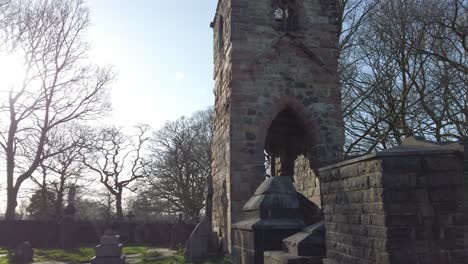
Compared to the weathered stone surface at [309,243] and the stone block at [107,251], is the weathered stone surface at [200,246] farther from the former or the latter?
the weathered stone surface at [309,243]

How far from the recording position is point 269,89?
10203mm

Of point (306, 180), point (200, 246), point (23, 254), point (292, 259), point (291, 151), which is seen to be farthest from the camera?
Answer: point (23, 254)

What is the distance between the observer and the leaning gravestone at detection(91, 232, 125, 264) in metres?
12.1

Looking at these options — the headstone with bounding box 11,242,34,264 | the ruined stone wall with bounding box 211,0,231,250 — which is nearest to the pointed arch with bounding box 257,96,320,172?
the ruined stone wall with bounding box 211,0,231,250

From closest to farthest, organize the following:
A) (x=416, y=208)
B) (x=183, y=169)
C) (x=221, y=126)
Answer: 1. (x=416, y=208)
2. (x=221, y=126)
3. (x=183, y=169)

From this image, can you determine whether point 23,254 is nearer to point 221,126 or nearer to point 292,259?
point 221,126

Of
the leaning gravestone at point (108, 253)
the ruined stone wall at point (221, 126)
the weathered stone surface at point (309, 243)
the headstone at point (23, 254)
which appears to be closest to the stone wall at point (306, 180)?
the ruined stone wall at point (221, 126)

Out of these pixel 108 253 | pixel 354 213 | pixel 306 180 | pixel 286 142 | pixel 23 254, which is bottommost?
pixel 23 254

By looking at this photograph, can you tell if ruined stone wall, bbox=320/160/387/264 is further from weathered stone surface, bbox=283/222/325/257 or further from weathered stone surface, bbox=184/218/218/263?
weathered stone surface, bbox=184/218/218/263

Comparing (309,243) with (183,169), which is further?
(183,169)

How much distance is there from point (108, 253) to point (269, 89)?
673cm

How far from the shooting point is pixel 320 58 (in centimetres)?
1069

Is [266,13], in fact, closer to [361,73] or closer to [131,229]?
[361,73]

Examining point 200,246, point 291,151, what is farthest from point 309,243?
point 291,151
